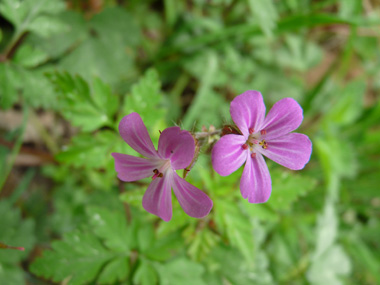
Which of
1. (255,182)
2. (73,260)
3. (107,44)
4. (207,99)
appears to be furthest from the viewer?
(207,99)

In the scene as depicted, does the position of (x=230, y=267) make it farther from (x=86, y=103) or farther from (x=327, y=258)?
(x=86, y=103)

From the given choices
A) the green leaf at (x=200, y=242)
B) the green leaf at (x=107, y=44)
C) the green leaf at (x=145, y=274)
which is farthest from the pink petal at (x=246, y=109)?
the green leaf at (x=107, y=44)

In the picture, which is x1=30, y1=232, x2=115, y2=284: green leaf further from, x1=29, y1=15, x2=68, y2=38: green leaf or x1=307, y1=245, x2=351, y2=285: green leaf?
x1=307, y1=245, x2=351, y2=285: green leaf

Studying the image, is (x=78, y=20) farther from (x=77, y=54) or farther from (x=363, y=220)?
(x=363, y=220)

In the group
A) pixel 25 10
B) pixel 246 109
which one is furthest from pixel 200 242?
pixel 25 10

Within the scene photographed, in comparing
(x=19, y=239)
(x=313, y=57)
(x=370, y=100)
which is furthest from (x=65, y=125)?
(x=370, y=100)

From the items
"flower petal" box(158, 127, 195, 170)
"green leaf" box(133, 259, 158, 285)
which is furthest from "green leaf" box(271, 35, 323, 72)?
"flower petal" box(158, 127, 195, 170)

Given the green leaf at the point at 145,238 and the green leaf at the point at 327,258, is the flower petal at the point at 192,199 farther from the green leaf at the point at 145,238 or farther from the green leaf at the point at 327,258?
the green leaf at the point at 327,258

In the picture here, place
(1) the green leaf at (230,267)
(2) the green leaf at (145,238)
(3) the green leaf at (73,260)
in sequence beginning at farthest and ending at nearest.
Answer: (1) the green leaf at (230,267)
(2) the green leaf at (145,238)
(3) the green leaf at (73,260)
